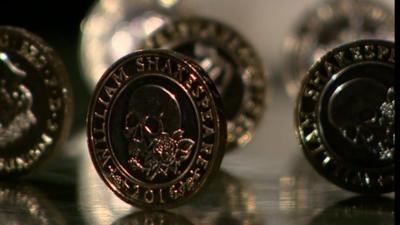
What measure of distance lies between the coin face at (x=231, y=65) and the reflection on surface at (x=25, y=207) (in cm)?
64

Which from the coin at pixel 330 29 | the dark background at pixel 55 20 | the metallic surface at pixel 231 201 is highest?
the dark background at pixel 55 20

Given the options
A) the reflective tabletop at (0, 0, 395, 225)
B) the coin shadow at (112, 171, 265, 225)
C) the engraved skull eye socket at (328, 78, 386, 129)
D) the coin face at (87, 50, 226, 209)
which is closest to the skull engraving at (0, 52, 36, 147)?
the reflective tabletop at (0, 0, 395, 225)

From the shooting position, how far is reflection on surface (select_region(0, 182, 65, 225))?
149 cm

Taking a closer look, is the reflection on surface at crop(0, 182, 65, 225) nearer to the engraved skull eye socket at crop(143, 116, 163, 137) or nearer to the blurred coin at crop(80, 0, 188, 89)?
the engraved skull eye socket at crop(143, 116, 163, 137)

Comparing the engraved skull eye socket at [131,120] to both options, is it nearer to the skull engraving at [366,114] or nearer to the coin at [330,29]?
the skull engraving at [366,114]

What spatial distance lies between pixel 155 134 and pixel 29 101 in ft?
1.32

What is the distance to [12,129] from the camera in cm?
185

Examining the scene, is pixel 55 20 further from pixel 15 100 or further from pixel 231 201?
pixel 231 201

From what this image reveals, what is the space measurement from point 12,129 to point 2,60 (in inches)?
6.1

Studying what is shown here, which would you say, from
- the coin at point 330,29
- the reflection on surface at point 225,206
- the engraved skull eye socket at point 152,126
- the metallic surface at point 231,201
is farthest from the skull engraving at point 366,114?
the coin at point 330,29

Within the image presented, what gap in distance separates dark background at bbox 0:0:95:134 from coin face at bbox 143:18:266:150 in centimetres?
198

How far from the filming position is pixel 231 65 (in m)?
2.27

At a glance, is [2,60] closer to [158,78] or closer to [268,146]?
[158,78]

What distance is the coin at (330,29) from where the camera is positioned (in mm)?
2754
